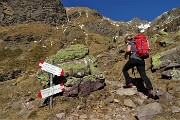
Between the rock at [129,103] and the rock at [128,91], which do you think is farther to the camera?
the rock at [128,91]

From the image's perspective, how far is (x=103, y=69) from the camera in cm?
2328

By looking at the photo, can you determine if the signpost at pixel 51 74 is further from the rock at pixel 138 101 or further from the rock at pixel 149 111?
the rock at pixel 149 111

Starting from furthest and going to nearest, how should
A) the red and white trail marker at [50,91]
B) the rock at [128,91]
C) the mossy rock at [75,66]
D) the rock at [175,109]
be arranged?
the mossy rock at [75,66] < the rock at [128,91] < the red and white trail marker at [50,91] < the rock at [175,109]

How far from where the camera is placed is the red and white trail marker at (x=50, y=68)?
14.9 m

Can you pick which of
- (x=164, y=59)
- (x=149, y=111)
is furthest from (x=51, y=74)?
(x=164, y=59)

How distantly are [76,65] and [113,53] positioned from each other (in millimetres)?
12097

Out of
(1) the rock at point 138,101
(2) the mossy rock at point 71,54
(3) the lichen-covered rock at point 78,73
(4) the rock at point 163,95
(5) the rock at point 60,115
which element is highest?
(2) the mossy rock at point 71,54

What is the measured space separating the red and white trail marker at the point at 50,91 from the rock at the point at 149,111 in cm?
429

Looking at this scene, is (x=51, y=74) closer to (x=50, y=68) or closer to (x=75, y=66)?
(x=50, y=68)

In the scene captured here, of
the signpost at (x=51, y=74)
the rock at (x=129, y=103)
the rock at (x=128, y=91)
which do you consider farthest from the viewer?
the rock at (x=128, y=91)

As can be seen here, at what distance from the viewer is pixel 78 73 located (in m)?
15.9

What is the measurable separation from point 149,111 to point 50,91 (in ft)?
16.5

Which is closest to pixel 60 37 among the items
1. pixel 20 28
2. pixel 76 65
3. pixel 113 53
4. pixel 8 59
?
pixel 20 28

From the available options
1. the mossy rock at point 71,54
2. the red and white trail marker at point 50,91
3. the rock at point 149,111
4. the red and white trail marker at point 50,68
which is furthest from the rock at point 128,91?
the mossy rock at point 71,54
